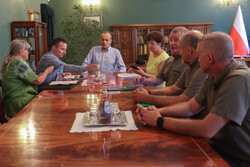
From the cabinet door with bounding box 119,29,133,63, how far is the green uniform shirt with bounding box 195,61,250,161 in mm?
6008

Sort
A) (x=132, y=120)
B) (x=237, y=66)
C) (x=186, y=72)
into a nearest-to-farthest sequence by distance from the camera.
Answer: (x=237, y=66) < (x=132, y=120) < (x=186, y=72)

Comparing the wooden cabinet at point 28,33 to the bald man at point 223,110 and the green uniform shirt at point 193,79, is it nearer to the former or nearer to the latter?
the green uniform shirt at point 193,79

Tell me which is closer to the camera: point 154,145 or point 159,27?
point 154,145

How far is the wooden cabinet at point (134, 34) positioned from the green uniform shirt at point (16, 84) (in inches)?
184

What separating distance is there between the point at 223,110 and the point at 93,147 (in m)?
0.62

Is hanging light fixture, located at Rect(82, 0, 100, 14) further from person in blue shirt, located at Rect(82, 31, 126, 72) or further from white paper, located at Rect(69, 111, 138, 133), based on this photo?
white paper, located at Rect(69, 111, 138, 133)

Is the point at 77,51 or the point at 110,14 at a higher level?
the point at 110,14

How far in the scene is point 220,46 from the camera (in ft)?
4.35

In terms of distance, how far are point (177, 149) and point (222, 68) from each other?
538mm

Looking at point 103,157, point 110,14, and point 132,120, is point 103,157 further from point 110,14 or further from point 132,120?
point 110,14

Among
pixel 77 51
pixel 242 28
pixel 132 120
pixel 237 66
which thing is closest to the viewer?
pixel 237 66

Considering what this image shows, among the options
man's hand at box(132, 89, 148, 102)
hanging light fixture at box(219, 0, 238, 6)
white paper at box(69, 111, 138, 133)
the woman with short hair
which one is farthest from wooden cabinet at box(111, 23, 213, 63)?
white paper at box(69, 111, 138, 133)

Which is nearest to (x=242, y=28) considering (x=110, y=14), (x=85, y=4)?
(x=110, y=14)

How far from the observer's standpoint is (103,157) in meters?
1.06
